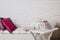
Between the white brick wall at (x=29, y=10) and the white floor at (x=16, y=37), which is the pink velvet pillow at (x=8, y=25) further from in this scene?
the white brick wall at (x=29, y=10)

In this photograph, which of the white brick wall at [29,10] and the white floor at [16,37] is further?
the white brick wall at [29,10]

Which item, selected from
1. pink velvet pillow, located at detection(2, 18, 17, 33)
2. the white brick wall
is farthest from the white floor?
the white brick wall

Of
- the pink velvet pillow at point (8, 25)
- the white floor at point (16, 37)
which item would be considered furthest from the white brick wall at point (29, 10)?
the white floor at point (16, 37)

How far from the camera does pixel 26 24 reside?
4.54m

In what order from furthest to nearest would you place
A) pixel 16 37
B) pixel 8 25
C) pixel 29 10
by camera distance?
pixel 29 10
pixel 8 25
pixel 16 37

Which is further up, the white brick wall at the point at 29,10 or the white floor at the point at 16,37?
the white brick wall at the point at 29,10

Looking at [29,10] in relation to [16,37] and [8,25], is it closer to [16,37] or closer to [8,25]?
[8,25]

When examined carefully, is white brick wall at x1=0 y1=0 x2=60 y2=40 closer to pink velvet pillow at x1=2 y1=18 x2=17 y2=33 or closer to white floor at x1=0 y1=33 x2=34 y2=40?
pink velvet pillow at x1=2 y1=18 x2=17 y2=33

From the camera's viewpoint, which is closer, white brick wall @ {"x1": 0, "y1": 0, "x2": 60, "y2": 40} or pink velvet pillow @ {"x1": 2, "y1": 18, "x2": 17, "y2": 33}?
pink velvet pillow @ {"x1": 2, "y1": 18, "x2": 17, "y2": 33}

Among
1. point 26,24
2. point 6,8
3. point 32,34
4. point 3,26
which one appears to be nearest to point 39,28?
point 32,34

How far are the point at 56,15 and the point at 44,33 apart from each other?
3.46 ft

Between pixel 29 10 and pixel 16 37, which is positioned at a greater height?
pixel 29 10

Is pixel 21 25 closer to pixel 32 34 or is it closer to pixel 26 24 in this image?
pixel 26 24

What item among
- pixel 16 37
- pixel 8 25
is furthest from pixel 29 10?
pixel 16 37
